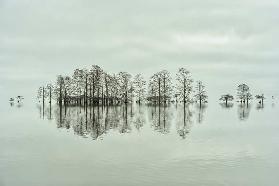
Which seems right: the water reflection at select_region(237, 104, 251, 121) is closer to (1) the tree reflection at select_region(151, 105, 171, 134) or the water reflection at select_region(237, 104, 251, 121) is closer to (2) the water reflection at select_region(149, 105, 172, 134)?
(2) the water reflection at select_region(149, 105, 172, 134)

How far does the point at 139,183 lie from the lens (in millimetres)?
16703

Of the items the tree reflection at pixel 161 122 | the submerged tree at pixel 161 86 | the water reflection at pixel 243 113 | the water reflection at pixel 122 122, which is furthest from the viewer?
the submerged tree at pixel 161 86

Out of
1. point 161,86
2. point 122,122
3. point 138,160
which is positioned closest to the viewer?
point 138,160

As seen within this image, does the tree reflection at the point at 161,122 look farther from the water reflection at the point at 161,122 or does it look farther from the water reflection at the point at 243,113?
the water reflection at the point at 243,113

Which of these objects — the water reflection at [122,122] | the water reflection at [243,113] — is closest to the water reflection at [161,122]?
the water reflection at [122,122]

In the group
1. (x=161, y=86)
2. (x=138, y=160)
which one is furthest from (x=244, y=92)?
(x=138, y=160)

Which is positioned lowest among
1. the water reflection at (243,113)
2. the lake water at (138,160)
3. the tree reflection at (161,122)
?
the lake water at (138,160)

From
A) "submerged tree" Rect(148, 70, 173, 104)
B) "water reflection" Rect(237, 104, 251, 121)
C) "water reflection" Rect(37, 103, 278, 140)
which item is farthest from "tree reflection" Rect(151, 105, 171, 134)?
"submerged tree" Rect(148, 70, 173, 104)

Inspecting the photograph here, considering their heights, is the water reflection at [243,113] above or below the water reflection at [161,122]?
below

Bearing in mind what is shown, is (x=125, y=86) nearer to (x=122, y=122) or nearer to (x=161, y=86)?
(x=161, y=86)

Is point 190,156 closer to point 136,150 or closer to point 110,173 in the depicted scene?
point 136,150

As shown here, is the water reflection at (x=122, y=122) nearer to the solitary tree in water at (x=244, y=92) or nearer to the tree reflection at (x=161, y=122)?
the tree reflection at (x=161, y=122)

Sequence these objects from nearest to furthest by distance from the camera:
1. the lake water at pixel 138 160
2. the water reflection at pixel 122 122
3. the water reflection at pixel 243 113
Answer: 1. the lake water at pixel 138 160
2. the water reflection at pixel 122 122
3. the water reflection at pixel 243 113

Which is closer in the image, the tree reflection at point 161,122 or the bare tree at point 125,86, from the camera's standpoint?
the tree reflection at point 161,122
